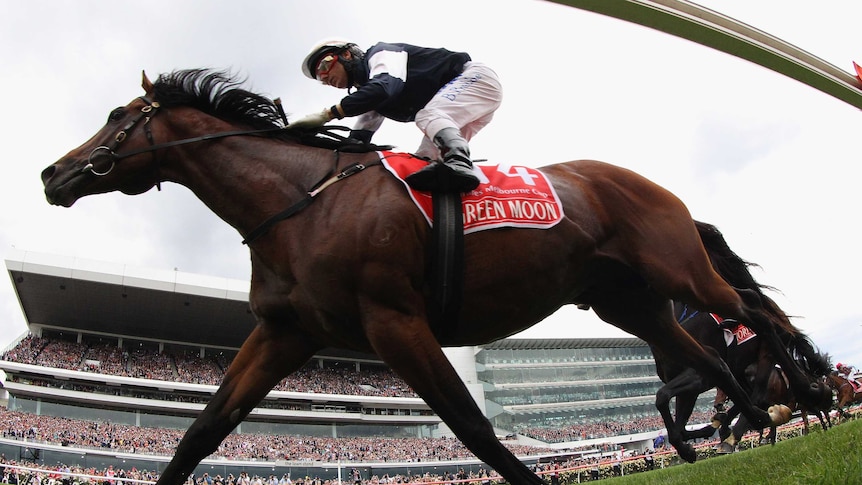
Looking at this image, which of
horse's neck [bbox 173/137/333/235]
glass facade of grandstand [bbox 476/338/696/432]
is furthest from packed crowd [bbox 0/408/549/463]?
horse's neck [bbox 173/137/333/235]

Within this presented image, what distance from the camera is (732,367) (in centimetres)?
838

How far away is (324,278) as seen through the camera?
10.5 feet

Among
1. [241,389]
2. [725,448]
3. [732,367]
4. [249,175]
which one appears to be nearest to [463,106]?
[249,175]

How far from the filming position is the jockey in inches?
143

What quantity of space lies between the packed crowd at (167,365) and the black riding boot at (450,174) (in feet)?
105

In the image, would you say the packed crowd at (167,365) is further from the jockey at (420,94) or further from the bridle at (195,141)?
the bridle at (195,141)

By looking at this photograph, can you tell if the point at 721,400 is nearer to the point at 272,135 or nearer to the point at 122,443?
the point at 272,135

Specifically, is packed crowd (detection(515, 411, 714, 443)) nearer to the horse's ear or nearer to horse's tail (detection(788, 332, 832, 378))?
horse's tail (detection(788, 332, 832, 378))

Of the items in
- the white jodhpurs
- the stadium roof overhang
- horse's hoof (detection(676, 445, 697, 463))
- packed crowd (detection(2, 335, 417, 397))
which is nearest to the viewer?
the white jodhpurs

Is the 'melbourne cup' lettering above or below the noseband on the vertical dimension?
below

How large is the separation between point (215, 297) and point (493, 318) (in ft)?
124

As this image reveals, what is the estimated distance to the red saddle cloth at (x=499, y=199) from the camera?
3.54m

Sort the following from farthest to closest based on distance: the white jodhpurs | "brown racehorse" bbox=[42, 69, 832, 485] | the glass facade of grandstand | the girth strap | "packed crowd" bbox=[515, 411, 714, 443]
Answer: the glass facade of grandstand → "packed crowd" bbox=[515, 411, 714, 443] → the white jodhpurs → the girth strap → "brown racehorse" bbox=[42, 69, 832, 485]

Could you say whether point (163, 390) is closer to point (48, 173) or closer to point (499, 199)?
point (48, 173)
